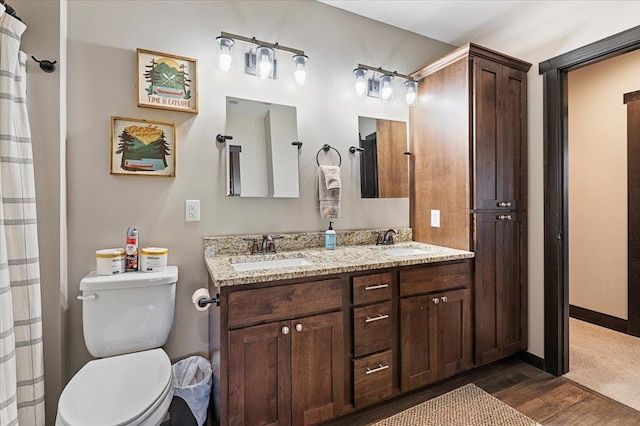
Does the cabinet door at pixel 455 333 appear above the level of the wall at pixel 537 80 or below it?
below

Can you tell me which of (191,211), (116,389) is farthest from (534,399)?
(191,211)

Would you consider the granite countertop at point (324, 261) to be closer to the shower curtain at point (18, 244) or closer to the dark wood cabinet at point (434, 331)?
the dark wood cabinet at point (434, 331)

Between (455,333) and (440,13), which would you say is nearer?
(455,333)

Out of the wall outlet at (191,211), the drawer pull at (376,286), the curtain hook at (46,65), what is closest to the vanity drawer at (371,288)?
the drawer pull at (376,286)

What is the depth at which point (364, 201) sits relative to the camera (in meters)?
2.41

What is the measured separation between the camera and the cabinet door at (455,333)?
195 centimetres

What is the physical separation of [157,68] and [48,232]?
3.36ft

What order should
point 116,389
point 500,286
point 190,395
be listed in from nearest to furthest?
point 116,389
point 190,395
point 500,286

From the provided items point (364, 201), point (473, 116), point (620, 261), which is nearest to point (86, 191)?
point (364, 201)

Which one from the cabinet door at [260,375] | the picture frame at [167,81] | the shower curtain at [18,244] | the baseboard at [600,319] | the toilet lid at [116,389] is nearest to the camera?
the toilet lid at [116,389]

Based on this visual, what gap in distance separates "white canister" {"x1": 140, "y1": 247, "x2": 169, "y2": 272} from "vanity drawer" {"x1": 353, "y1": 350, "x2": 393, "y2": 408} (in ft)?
3.74

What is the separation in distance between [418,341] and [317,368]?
2.17 ft

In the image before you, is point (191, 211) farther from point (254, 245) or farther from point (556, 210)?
point (556, 210)

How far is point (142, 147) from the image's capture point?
176 centimetres
